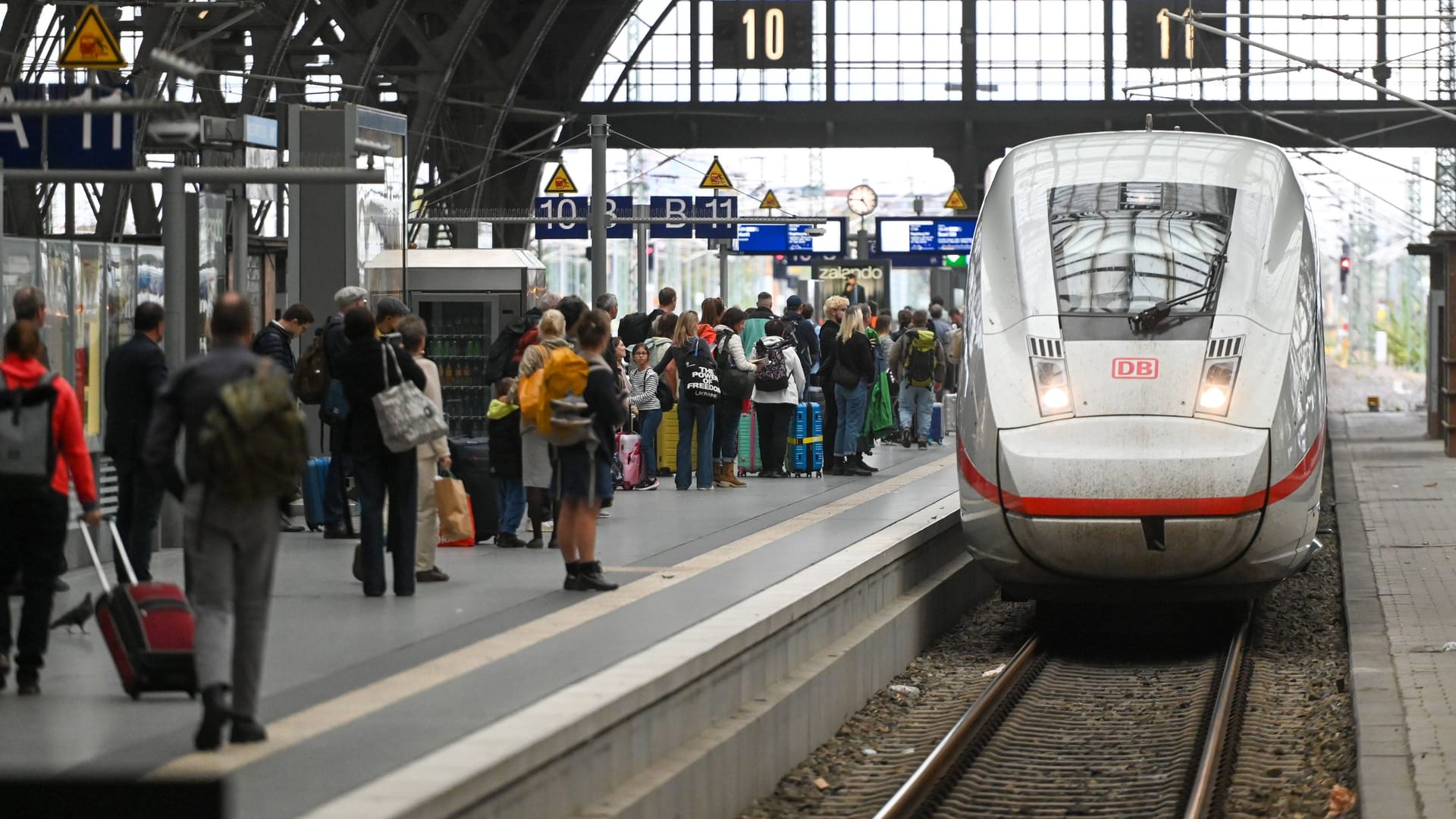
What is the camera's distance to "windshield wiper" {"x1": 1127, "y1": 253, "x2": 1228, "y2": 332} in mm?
11094

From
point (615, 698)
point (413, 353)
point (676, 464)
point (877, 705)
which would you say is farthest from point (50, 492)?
point (676, 464)

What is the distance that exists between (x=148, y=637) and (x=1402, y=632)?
24.5ft

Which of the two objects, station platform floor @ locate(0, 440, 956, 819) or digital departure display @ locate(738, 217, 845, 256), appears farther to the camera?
digital departure display @ locate(738, 217, 845, 256)

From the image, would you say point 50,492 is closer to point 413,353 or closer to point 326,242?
point 413,353

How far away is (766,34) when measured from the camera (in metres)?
37.0

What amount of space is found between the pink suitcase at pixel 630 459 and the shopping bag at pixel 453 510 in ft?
14.5

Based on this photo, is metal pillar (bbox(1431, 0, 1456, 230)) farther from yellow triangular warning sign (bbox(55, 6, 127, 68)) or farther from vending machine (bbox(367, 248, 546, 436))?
yellow triangular warning sign (bbox(55, 6, 127, 68))

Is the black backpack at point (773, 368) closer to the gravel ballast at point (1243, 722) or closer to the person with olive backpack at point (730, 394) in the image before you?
the person with olive backpack at point (730, 394)

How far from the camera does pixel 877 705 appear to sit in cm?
1076

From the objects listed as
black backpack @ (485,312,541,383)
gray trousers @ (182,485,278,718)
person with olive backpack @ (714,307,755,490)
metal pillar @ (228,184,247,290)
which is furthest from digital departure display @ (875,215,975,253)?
gray trousers @ (182,485,278,718)

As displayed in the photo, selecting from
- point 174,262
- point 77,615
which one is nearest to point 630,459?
point 174,262

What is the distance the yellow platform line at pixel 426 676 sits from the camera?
6.08 metres

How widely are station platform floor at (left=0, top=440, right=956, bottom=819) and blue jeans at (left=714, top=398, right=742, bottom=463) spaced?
2.88 metres

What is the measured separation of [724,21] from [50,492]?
30.5 m
